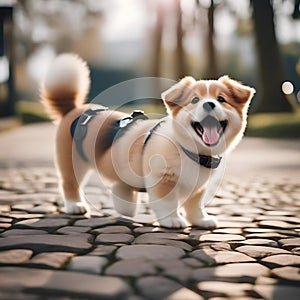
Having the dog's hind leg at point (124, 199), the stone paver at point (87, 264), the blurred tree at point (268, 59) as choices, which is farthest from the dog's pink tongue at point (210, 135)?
the blurred tree at point (268, 59)

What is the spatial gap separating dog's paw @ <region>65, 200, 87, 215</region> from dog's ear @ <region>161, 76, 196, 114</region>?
116 cm

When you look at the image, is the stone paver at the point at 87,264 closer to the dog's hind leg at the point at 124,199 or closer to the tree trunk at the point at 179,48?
the dog's hind leg at the point at 124,199

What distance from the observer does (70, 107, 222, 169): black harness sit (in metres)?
3.61

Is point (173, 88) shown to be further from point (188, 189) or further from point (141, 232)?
point (141, 232)

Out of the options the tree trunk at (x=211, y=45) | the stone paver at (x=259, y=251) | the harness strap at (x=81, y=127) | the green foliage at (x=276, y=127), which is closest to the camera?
the stone paver at (x=259, y=251)

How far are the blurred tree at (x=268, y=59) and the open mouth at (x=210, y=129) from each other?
1296 centimetres

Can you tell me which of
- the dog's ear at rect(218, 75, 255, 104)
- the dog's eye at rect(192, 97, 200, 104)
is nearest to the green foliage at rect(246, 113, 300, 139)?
the dog's ear at rect(218, 75, 255, 104)

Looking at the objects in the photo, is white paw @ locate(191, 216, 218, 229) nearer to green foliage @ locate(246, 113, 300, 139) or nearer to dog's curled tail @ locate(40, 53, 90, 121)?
dog's curled tail @ locate(40, 53, 90, 121)

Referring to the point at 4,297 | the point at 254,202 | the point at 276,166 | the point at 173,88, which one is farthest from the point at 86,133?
the point at 276,166

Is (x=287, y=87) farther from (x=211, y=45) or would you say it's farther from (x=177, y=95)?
(x=177, y=95)

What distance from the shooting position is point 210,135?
347 cm

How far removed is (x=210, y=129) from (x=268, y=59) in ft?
43.5

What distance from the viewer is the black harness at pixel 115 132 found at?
11.9 feet

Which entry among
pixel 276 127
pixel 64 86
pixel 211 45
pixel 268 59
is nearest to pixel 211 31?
pixel 211 45
